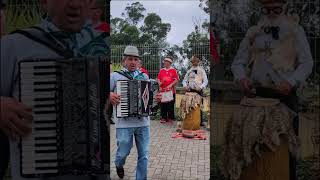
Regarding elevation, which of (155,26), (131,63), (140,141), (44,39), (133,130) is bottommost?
(140,141)

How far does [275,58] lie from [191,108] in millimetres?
5040

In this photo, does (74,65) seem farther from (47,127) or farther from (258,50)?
(258,50)

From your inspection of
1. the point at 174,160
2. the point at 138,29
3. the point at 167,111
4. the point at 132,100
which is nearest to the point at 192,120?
the point at 174,160

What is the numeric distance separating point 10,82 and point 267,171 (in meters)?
2.13

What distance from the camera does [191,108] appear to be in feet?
28.1

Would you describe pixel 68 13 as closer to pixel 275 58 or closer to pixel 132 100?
pixel 275 58

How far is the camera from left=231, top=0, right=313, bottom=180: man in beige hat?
11.7ft

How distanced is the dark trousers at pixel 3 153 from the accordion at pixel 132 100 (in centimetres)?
185

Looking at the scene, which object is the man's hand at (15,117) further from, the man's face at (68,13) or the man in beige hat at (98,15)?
the man in beige hat at (98,15)

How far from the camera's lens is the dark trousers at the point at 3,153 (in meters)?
3.61

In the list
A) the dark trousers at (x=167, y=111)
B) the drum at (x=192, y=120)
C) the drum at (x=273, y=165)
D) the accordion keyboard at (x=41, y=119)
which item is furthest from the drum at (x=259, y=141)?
the dark trousers at (x=167, y=111)

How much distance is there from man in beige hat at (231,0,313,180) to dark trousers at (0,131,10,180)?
6.22 feet

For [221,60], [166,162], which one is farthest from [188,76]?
[221,60]

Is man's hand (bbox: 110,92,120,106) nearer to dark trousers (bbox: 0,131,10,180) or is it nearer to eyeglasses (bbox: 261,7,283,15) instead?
dark trousers (bbox: 0,131,10,180)
